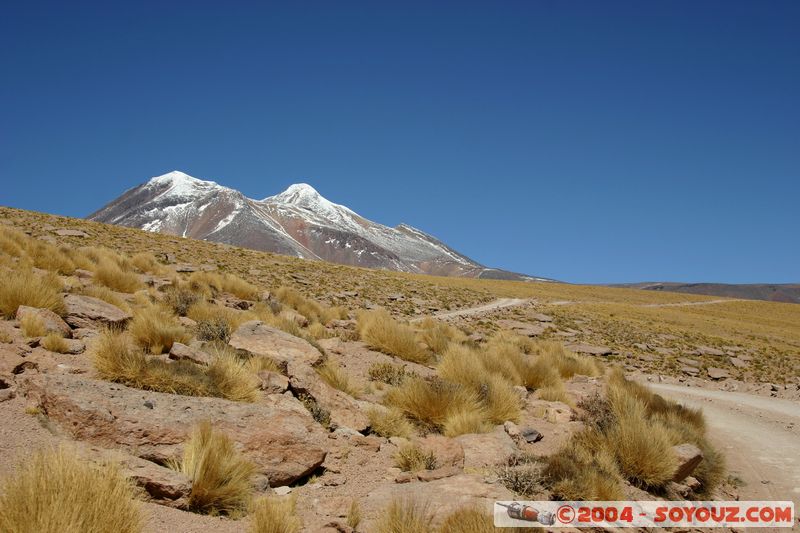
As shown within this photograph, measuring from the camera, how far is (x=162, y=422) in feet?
19.7

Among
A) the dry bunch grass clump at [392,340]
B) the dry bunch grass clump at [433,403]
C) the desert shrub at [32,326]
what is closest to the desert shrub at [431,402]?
the dry bunch grass clump at [433,403]

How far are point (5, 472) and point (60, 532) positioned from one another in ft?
5.42

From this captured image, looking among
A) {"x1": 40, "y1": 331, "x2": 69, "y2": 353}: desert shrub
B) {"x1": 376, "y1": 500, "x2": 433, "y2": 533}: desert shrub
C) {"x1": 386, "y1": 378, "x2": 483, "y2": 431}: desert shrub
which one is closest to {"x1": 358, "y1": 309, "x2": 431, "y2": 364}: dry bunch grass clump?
{"x1": 386, "y1": 378, "x2": 483, "y2": 431}: desert shrub

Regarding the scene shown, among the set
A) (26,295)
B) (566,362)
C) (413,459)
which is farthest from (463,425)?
(566,362)

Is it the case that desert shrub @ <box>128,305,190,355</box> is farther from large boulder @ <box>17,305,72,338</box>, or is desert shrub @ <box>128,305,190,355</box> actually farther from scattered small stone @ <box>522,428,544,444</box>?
scattered small stone @ <box>522,428,544,444</box>

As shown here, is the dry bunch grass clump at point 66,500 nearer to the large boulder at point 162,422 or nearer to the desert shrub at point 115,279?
the large boulder at point 162,422

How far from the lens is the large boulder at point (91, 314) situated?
392 inches

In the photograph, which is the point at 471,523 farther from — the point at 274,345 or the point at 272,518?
the point at 274,345

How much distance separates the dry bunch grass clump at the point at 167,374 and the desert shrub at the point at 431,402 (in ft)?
10.1

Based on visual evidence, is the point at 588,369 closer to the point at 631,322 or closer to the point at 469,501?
the point at 469,501

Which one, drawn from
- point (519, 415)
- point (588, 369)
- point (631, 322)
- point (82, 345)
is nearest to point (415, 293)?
point (631, 322)

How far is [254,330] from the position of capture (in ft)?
36.1


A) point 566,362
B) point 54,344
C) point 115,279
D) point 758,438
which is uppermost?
point 115,279

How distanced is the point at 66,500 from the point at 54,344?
206 inches
